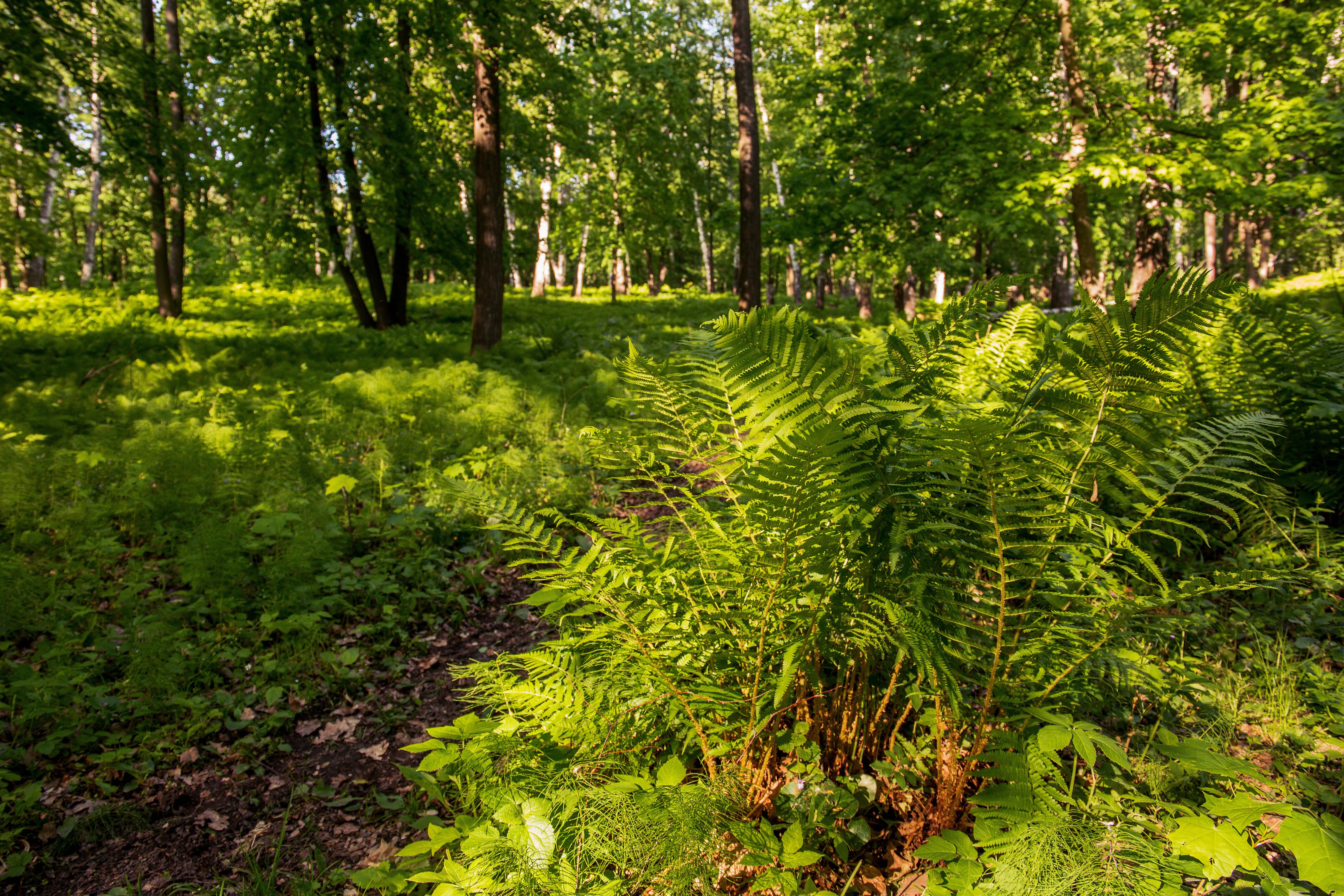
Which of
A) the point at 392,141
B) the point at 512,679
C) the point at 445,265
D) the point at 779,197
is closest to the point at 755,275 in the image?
the point at 392,141

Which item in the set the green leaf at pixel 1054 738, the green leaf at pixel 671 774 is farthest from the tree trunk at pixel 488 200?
the green leaf at pixel 1054 738

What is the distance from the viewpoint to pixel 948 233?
11.1 m

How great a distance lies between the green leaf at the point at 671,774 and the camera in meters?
1.58

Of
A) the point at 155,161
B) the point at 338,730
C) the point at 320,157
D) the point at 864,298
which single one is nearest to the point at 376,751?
the point at 338,730

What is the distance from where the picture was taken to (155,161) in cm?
824

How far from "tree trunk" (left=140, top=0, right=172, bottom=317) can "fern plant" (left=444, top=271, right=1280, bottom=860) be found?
9808mm

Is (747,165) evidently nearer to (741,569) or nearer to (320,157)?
(320,157)

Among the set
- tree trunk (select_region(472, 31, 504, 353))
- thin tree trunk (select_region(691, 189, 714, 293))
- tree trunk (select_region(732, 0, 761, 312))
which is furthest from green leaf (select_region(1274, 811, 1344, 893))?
thin tree trunk (select_region(691, 189, 714, 293))

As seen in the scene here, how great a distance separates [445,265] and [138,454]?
9625mm

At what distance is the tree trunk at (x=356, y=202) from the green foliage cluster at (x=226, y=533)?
3639mm

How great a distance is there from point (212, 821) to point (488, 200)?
833 centimetres

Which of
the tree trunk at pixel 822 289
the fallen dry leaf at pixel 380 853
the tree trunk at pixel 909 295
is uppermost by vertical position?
the tree trunk at pixel 822 289

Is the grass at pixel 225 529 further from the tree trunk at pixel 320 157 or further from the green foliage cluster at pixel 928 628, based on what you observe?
the tree trunk at pixel 320 157

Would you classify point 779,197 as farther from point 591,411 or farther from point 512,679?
point 512,679
